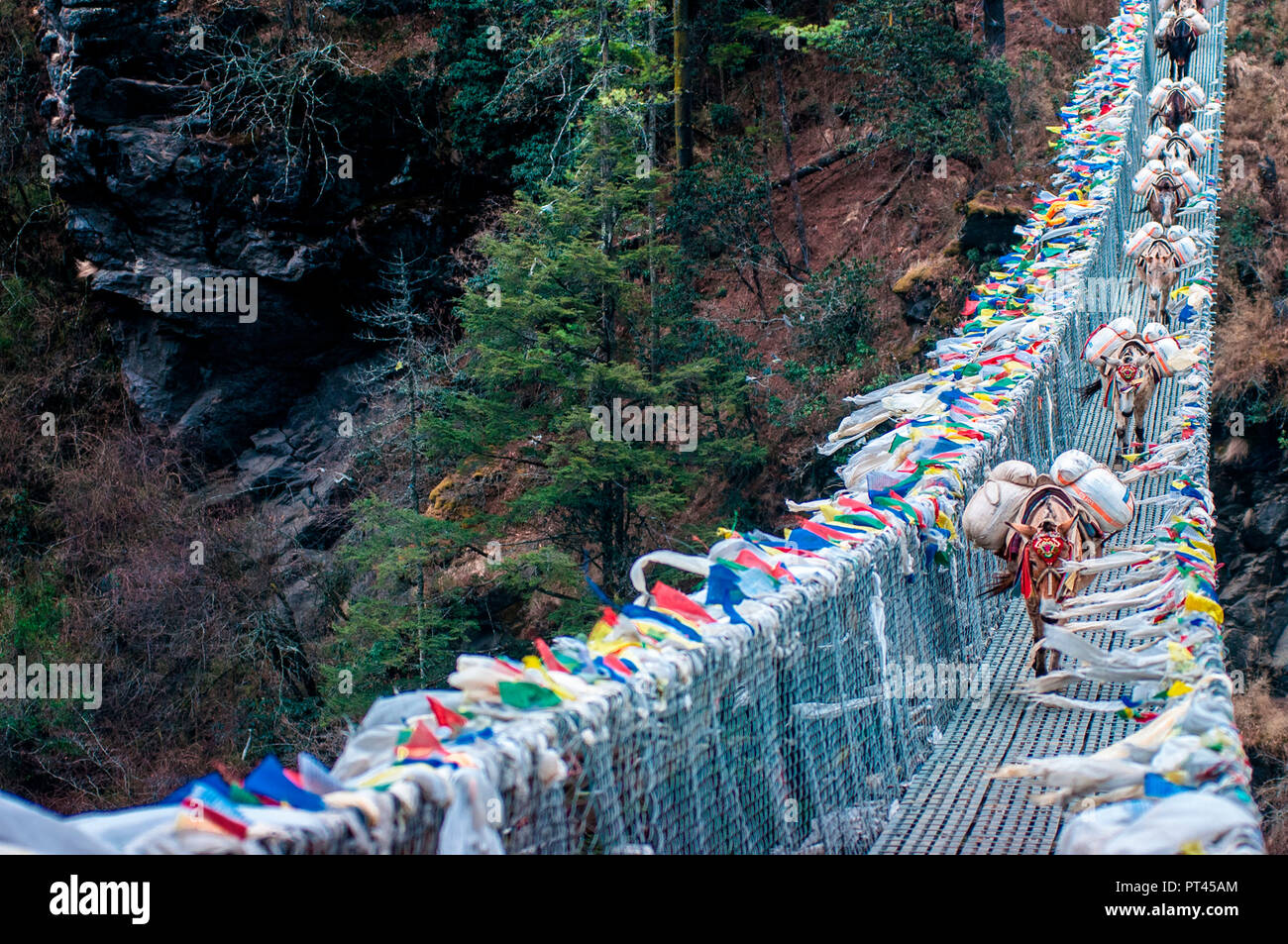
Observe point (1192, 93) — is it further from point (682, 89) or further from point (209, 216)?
point (209, 216)

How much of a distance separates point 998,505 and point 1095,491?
0.48m

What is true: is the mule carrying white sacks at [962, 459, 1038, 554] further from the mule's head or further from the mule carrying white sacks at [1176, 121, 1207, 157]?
the mule carrying white sacks at [1176, 121, 1207, 157]

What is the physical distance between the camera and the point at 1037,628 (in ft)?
21.1

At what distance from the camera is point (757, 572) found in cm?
477

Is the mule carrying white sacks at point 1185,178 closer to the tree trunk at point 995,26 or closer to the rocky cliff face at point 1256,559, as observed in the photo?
the rocky cliff face at point 1256,559

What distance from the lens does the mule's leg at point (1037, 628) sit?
6.31 meters

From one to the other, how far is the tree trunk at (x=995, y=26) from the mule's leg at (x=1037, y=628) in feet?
59.5

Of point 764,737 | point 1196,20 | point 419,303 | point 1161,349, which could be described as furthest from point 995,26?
point 764,737

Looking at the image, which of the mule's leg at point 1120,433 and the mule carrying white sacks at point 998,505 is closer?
the mule carrying white sacks at point 998,505

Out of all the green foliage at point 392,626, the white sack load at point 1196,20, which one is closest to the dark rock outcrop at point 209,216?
the green foliage at point 392,626

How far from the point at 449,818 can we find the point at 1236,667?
14849 millimetres

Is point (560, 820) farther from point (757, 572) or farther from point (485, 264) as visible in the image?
point (485, 264)

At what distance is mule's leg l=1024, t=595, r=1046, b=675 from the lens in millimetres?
6312

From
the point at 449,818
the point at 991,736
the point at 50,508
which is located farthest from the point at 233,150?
the point at 449,818
